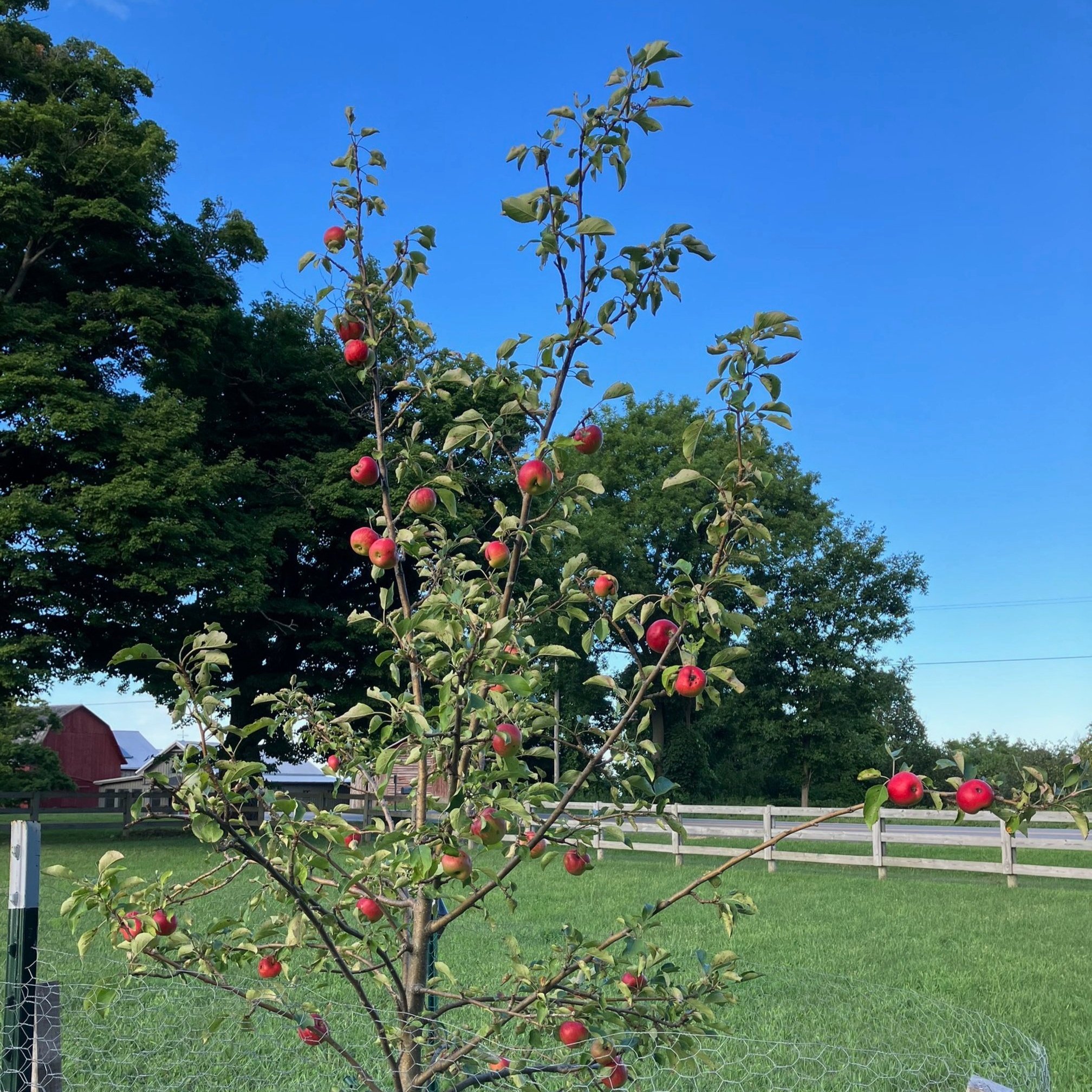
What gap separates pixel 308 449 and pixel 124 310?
186 inches

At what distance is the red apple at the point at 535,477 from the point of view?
2.16m

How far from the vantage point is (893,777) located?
1.83m

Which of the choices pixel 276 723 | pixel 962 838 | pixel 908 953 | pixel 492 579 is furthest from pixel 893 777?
pixel 962 838

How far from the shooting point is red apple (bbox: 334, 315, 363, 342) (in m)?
2.75

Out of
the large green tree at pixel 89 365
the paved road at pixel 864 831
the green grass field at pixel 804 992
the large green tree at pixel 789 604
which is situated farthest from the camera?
the large green tree at pixel 789 604

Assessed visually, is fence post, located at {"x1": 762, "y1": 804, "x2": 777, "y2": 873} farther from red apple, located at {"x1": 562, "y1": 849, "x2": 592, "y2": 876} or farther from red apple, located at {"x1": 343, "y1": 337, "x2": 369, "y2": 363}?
red apple, located at {"x1": 343, "y1": 337, "x2": 369, "y2": 363}

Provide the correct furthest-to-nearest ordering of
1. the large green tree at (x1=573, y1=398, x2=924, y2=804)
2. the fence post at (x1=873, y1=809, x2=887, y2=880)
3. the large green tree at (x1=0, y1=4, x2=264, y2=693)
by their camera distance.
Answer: the large green tree at (x1=573, y1=398, x2=924, y2=804)
the large green tree at (x1=0, y1=4, x2=264, y2=693)
the fence post at (x1=873, y1=809, x2=887, y2=880)

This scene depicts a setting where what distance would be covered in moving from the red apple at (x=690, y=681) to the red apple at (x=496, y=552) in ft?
1.86

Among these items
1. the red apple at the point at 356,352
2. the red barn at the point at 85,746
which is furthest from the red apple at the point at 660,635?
the red barn at the point at 85,746

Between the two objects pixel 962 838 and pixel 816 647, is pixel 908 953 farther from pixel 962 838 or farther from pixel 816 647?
pixel 816 647

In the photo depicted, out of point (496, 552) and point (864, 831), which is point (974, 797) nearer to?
point (496, 552)

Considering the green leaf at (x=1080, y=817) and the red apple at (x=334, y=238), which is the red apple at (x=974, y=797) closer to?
the green leaf at (x=1080, y=817)

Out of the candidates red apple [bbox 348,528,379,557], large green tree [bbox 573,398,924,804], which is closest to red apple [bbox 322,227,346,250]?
red apple [bbox 348,528,379,557]

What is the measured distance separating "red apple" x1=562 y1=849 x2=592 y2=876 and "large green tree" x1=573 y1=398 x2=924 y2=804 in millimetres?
27146
